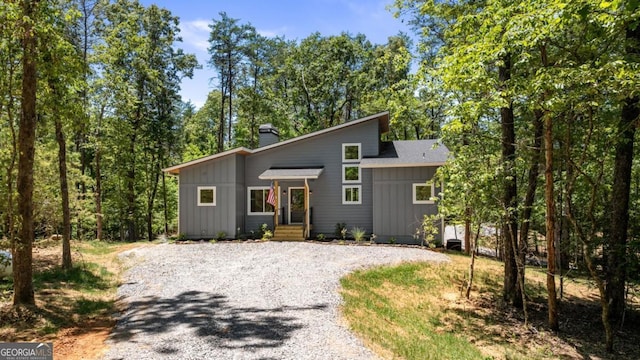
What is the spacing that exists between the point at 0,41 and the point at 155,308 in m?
5.35

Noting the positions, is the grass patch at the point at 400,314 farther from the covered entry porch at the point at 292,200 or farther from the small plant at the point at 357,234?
the covered entry porch at the point at 292,200

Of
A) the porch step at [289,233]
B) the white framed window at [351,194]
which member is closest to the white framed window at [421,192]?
the white framed window at [351,194]

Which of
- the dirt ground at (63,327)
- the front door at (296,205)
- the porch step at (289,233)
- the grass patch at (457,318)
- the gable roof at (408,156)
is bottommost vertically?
the grass patch at (457,318)

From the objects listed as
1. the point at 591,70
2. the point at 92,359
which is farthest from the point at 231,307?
the point at 591,70

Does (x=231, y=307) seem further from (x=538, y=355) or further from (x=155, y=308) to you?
(x=538, y=355)

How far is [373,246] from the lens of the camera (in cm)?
1392

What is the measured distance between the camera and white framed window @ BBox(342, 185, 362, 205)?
51.9 feet

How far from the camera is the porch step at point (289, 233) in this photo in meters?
15.4

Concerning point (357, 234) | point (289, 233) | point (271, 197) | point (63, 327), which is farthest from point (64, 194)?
point (357, 234)

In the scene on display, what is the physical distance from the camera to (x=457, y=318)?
8.04 m

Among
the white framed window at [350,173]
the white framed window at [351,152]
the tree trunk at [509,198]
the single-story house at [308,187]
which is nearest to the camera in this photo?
the tree trunk at [509,198]

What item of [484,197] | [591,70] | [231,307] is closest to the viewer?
[591,70]

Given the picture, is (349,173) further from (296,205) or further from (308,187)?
(296,205)

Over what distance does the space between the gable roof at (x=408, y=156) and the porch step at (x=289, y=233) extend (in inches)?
147
